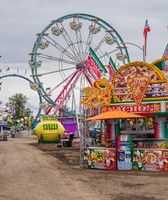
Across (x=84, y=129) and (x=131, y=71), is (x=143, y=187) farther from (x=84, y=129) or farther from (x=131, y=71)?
(x=131, y=71)

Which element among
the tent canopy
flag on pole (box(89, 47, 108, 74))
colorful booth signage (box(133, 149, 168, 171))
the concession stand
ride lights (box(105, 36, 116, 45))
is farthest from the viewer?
ride lights (box(105, 36, 116, 45))

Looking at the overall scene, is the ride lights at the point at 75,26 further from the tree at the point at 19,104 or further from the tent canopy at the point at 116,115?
the tree at the point at 19,104

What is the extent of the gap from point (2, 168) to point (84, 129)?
3775 millimetres

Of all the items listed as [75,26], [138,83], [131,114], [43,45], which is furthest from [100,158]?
[75,26]

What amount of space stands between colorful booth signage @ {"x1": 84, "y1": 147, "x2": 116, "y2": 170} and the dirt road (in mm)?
588

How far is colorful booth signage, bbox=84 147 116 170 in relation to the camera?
671 inches

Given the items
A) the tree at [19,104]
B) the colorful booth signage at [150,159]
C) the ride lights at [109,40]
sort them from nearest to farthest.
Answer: the colorful booth signage at [150,159] < the ride lights at [109,40] < the tree at [19,104]

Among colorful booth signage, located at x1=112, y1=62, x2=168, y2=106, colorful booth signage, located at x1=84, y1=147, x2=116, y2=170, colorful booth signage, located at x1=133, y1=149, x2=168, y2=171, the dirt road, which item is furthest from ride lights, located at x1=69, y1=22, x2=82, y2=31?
colorful booth signage, located at x1=133, y1=149, x2=168, y2=171

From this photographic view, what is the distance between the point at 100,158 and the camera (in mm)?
17281

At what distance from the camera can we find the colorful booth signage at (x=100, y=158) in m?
17.0

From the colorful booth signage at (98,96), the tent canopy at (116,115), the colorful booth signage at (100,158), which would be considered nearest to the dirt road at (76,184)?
the colorful booth signage at (100,158)

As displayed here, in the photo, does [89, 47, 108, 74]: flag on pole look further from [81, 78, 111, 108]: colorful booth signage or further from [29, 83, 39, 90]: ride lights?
[29, 83, 39, 90]: ride lights

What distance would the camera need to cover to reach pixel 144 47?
2841cm

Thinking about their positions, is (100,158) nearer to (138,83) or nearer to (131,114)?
(131,114)
